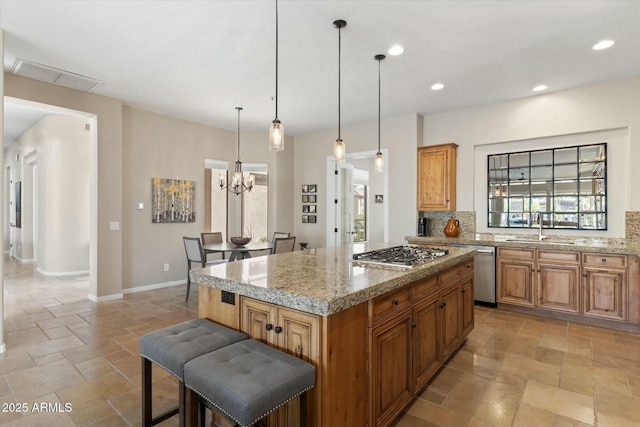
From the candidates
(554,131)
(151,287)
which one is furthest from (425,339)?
(151,287)

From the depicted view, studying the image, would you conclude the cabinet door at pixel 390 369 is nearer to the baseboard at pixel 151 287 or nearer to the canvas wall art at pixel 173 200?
the baseboard at pixel 151 287

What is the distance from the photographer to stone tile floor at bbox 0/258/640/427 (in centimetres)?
214

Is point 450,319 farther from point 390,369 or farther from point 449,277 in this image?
point 390,369

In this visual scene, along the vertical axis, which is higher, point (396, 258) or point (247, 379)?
point (396, 258)

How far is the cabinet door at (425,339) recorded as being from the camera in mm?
2201

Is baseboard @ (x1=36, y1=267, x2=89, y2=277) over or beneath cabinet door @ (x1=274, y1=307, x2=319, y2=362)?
beneath

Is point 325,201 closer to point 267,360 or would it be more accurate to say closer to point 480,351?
point 480,351

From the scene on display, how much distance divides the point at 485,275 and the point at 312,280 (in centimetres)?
348

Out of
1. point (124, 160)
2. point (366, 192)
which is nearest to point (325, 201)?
point (366, 192)

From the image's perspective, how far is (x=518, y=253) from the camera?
166 inches

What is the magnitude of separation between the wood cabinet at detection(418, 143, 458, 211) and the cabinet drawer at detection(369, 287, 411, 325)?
343 cm

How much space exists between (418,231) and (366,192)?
100 inches

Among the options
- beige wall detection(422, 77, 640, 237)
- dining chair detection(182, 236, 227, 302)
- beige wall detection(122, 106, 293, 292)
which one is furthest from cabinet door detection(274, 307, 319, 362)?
beige wall detection(122, 106, 293, 292)

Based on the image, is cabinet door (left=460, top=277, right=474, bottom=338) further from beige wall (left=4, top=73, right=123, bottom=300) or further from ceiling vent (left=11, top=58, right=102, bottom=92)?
ceiling vent (left=11, top=58, right=102, bottom=92)
